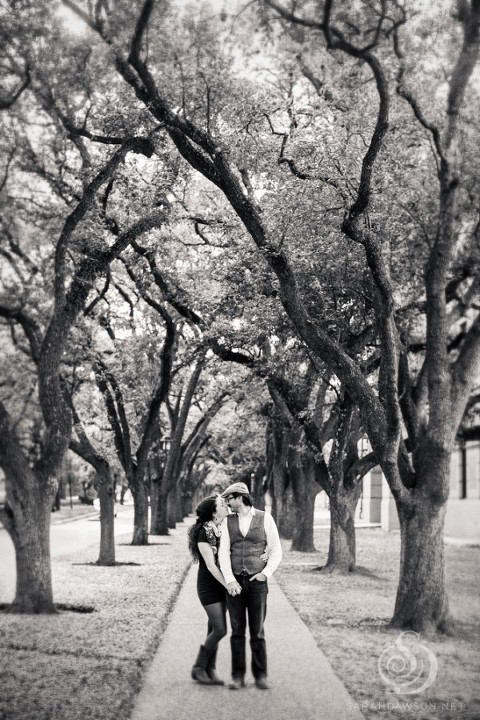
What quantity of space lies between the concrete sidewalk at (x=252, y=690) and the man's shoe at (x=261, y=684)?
0.05 m

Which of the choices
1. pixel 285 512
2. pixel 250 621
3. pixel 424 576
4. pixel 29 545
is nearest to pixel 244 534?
pixel 250 621

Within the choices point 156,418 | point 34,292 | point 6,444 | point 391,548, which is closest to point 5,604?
point 6,444

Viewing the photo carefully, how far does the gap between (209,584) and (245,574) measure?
401mm

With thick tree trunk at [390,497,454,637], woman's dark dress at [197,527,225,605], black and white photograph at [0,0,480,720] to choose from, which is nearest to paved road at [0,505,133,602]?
black and white photograph at [0,0,480,720]

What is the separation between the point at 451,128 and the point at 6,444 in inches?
255

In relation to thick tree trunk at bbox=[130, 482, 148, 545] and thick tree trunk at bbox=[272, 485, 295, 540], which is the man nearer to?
thick tree trunk at bbox=[130, 482, 148, 545]

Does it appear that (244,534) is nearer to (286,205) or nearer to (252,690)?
(252,690)

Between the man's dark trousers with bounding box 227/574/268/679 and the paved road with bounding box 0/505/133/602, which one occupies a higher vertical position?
the man's dark trousers with bounding box 227/574/268/679

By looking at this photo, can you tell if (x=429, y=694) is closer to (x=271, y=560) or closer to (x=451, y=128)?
(x=271, y=560)

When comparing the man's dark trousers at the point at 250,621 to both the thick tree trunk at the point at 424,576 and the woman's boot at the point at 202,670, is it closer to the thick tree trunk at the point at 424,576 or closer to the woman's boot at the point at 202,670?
the woman's boot at the point at 202,670

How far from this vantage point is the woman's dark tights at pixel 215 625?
6.41m

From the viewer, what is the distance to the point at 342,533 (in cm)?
1731

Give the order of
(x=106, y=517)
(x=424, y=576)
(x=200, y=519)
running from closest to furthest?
1. (x=200, y=519)
2. (x=424, y=576)
3. (x=106, y=517)

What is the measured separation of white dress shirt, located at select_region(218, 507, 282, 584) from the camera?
6293 mm
